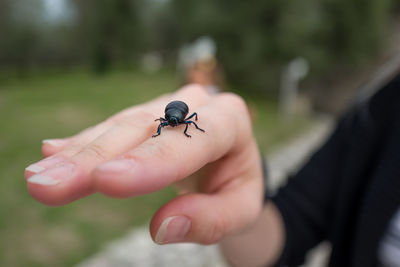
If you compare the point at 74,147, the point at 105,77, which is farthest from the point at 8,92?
the point at 74,147

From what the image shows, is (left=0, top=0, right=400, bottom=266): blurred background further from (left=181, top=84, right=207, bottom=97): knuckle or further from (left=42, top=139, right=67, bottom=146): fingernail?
(left=42, top=139, right=67, bottom=146): fingernail

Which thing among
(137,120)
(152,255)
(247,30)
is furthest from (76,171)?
(247,30)

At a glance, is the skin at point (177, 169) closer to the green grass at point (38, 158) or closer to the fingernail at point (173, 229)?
the fingernail at point (173, 229)

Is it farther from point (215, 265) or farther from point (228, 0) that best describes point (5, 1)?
point (228, 0)

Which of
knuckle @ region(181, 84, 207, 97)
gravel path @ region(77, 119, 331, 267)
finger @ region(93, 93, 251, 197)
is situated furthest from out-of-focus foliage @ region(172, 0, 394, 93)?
finger @ region(93, 93, 251, 197)

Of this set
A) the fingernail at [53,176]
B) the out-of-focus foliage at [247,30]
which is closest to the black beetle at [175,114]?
the fingernail at [53,176]

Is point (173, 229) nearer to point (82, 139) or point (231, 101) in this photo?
point (82, 139)

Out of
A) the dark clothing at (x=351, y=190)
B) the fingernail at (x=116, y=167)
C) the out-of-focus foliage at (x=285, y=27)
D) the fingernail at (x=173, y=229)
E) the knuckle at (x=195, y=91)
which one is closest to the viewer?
the fingernail at (x=116, y=167)
